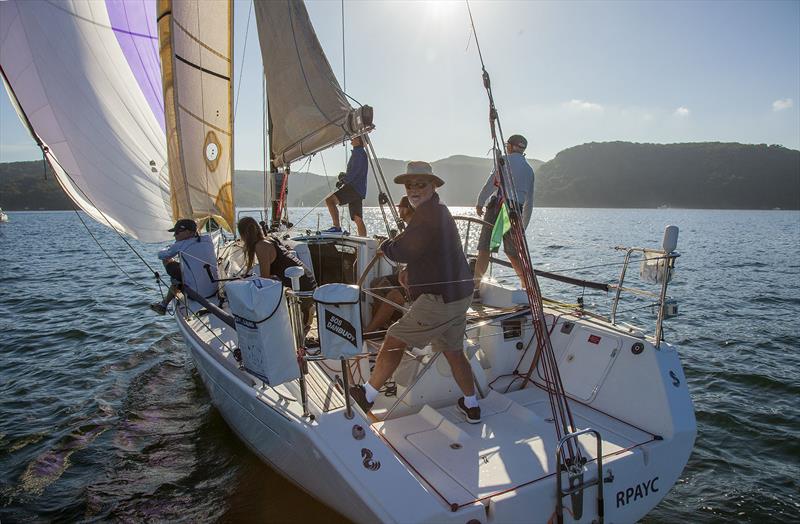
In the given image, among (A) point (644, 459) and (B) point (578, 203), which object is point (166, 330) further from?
(B) point (578, 203)

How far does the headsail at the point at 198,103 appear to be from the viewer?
5.66m

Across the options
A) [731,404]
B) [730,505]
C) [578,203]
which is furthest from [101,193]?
[578,203]

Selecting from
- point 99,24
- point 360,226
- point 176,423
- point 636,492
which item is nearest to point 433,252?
point 636,492

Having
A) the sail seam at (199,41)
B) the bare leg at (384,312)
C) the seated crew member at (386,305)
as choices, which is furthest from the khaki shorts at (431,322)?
the sail seam at (199,41)

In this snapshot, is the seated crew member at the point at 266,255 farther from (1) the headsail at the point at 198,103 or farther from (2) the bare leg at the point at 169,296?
(1) the headsail at the point at 198,103

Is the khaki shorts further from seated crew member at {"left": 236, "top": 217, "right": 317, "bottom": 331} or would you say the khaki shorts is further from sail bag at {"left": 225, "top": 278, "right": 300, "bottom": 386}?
seated crew member at {"left": 236, "top": 217, "right": 317, "bottom": 331}

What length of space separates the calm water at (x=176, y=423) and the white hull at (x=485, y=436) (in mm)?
705

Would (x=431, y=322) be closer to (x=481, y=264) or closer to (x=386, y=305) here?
(x=386, y=305)

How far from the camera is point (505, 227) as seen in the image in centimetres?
394

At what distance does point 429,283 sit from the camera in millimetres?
3250

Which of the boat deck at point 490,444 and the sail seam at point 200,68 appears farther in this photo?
the sail seam at point 200,68

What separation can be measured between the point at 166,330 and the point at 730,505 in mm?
9619

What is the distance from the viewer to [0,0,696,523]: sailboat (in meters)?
2.65

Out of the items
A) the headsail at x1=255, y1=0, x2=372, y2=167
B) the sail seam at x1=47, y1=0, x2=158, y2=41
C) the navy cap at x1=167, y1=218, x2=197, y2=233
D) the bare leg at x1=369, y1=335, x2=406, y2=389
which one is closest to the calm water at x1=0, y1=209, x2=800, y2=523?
the bare leg at x1=369, y1=335, x2=406, y2=389
